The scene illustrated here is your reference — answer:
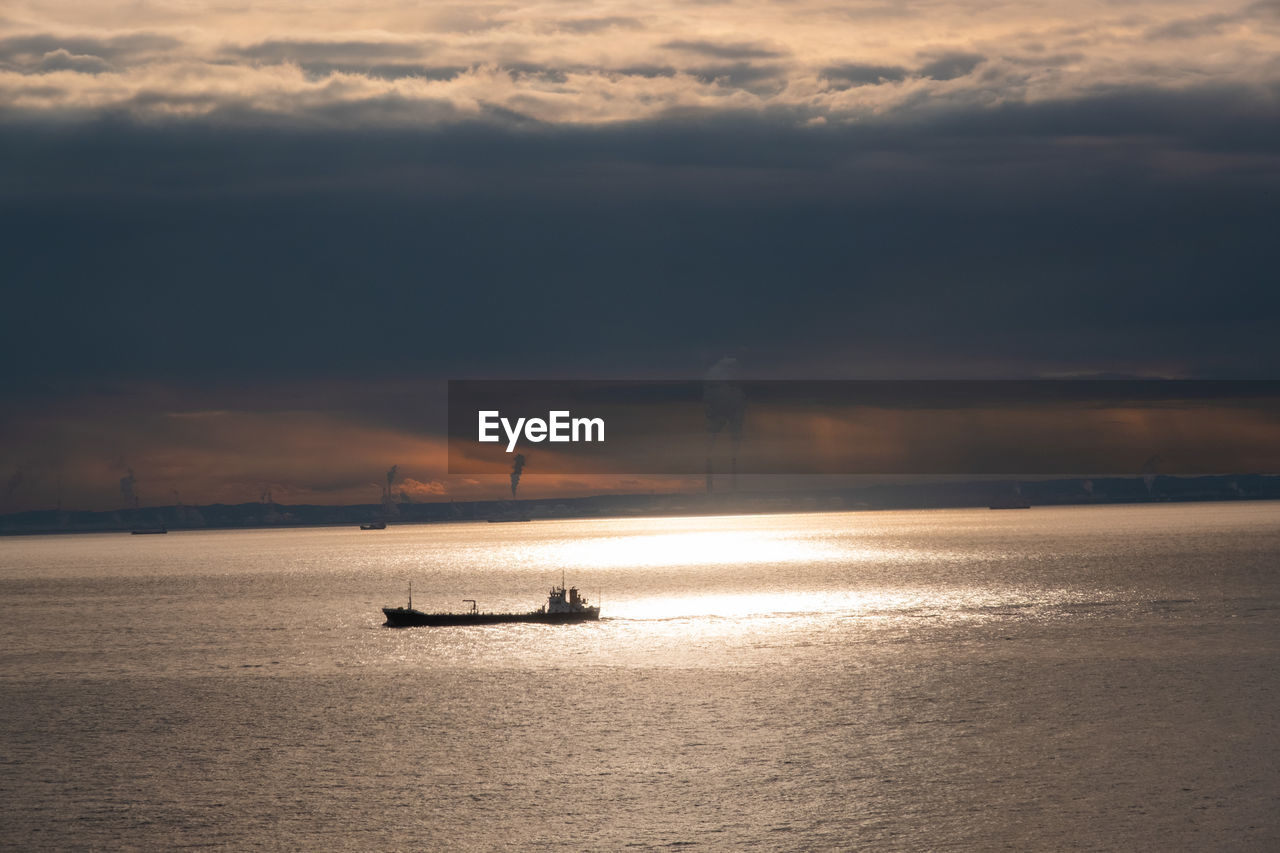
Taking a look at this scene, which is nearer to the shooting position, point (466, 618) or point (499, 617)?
point (466, 618)

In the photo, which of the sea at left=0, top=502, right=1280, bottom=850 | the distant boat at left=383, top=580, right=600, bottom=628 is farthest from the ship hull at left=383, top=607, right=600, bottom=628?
the sea at left=0, top=502, right=1280, bottom=850

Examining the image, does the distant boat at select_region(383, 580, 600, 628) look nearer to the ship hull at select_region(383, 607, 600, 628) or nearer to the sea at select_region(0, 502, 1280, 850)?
the ship hull at select_region(383, 607, 600, 628)

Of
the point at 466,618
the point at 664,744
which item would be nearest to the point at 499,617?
the point at 466,618

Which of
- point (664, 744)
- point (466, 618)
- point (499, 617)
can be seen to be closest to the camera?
point (664, 744)

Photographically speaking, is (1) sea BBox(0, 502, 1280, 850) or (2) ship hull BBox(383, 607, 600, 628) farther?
(2) ship hull BBox(383, 607, 600, 628)

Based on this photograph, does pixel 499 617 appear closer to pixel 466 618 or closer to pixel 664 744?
pixel 466 618

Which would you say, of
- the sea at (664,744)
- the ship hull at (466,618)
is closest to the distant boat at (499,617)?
the ship hull at (466,618)

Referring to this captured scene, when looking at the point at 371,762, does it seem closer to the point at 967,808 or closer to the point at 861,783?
the point at 861,783

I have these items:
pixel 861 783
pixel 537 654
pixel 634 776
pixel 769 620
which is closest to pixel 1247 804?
pixel 861 783

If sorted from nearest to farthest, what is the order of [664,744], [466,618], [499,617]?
[664,744] < [466,618] < [499,617]

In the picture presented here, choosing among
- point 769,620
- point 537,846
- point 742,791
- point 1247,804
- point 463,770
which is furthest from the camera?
point 769,620

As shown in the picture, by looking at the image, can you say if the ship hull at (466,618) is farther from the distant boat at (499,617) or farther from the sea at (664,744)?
the sea at (664,744)
